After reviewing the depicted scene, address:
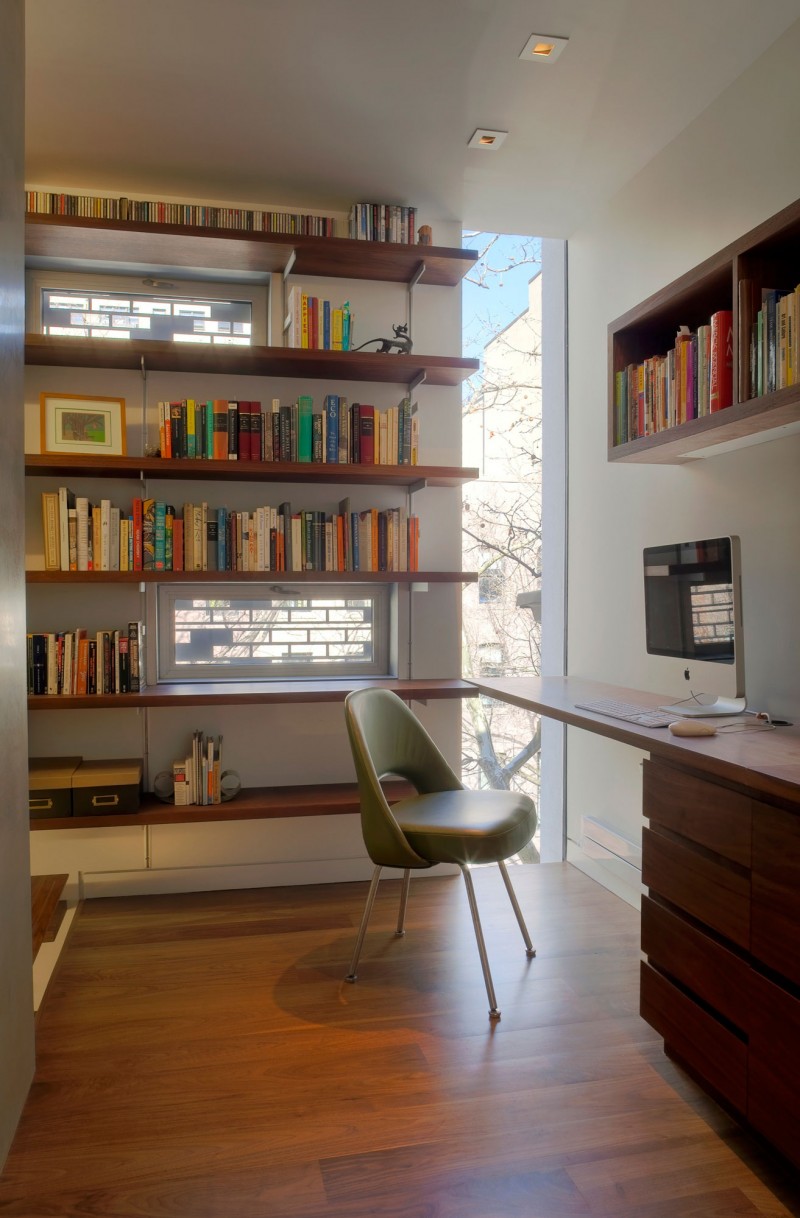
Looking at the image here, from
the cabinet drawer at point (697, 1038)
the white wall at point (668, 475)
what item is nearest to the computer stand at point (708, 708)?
the white wall at point (668, 475)

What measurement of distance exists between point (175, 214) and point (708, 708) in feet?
8.30

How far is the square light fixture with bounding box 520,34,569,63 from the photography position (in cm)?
243

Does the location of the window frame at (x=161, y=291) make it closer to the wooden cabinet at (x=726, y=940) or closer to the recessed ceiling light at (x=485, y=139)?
the recessed ceiling light at (x=485, y=139)

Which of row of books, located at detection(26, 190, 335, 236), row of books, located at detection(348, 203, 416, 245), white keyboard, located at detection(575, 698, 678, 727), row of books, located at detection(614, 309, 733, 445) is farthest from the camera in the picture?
row of books, located at detection(348, 203, 416, 245)

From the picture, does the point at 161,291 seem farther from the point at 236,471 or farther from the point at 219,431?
the point at 236,471

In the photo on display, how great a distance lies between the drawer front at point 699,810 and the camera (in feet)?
5.52

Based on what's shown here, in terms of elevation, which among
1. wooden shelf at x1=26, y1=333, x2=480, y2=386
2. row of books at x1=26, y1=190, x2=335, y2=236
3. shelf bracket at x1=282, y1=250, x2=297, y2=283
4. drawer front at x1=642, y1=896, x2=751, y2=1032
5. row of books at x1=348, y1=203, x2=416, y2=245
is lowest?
drawer front at x1=642, y1=896, x2=751, y2=1032

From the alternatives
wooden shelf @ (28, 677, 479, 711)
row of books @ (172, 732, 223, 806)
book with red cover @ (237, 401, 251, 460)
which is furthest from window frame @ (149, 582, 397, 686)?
book with red cover @ (237, 401, 251, 460)

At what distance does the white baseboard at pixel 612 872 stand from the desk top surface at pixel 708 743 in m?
0.78

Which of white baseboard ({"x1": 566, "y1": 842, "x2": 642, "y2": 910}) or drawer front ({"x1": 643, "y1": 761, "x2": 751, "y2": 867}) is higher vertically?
drawer front ({"x1": 643, "y1": 761, "x2": 751, "y2": 867})

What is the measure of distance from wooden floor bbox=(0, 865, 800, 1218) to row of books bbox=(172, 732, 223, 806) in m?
0.45

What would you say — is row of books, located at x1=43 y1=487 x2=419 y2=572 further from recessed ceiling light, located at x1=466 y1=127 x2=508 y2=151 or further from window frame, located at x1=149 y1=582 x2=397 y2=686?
recessed ceiling light, located at x1=466 y1=127 x2=508 y2=151

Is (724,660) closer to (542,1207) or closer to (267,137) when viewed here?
(542,1207)

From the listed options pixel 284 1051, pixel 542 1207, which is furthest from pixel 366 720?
pixel 542 1207
